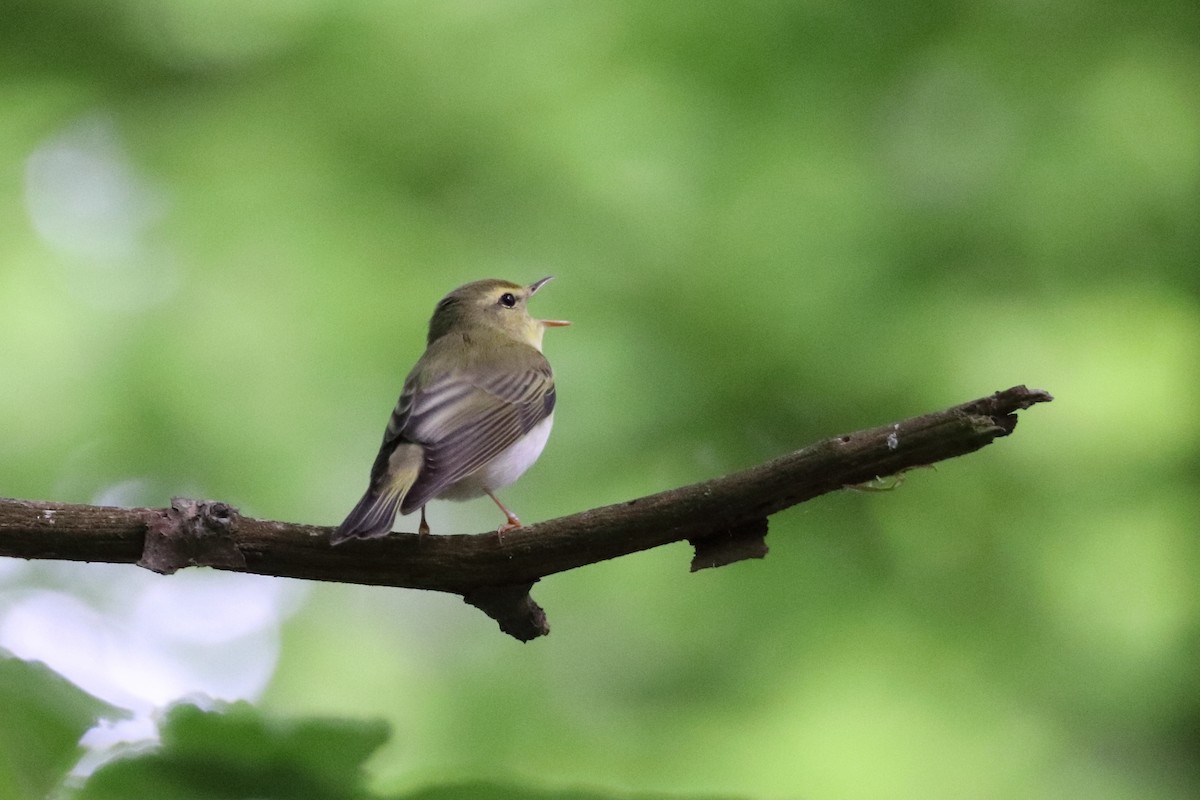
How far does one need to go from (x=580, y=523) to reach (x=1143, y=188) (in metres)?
2.44

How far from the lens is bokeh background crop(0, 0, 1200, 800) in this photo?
2.99m

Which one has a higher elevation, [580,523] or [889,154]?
[889,154]

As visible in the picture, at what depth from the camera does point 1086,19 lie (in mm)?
3510

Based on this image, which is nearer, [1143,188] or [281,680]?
[281,680]

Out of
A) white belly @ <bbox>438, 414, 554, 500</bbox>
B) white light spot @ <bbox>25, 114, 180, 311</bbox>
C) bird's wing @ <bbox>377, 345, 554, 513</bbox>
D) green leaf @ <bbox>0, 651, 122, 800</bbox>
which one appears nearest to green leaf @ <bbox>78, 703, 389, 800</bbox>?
green leaf @ <bbox>0, 651, 122, 800</bbox>

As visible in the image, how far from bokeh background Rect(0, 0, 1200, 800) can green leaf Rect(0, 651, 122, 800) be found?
2.42ft

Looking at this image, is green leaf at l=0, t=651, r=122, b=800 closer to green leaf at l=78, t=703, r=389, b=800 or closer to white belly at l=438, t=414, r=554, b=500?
green leaf at l=78, t=703, r=389, b=800

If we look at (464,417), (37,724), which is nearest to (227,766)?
(37,724)

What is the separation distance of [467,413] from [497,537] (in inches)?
25.3

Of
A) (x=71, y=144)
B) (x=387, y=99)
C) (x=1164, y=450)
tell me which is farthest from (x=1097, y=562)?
(x=71, y=144)

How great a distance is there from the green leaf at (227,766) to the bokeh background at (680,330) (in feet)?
2.10

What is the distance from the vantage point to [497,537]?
6.10 ft

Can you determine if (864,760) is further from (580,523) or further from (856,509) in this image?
(580,523)

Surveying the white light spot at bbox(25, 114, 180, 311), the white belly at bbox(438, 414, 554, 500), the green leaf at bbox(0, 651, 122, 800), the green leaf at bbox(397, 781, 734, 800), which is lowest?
the green leaf at bbox(397, 781, 734, 800)
